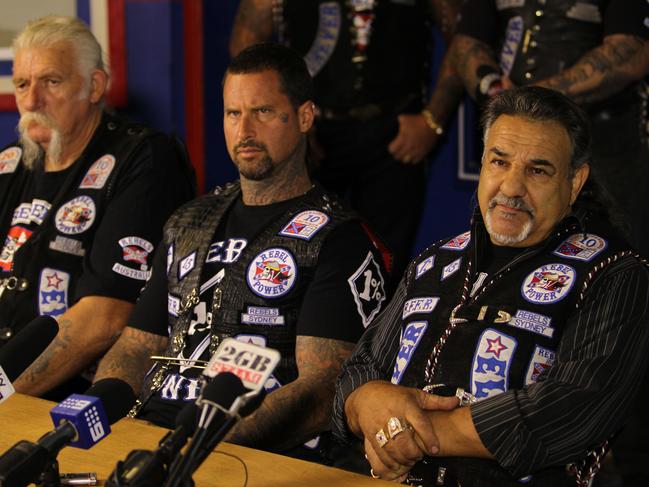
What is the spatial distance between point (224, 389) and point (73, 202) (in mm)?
2007

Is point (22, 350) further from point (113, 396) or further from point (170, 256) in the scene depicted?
point (170, 256)

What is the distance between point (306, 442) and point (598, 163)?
163cm

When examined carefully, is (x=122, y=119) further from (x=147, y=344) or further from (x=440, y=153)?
(x=440, y=153)

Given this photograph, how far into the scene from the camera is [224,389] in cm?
155

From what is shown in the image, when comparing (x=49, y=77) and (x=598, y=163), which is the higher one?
(x=49, y=77)

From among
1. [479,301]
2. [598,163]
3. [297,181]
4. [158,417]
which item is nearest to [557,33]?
[598,163]

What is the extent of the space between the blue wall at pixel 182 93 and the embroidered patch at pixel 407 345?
7.04 feet

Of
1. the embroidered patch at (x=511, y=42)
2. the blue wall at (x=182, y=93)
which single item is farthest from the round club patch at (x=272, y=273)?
the blue wall at (x=182, y=93)

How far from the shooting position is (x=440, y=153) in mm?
5102

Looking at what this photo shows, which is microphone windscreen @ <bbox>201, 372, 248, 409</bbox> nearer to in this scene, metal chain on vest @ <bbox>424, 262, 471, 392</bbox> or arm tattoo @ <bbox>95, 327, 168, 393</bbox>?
metal chain on vest @ <bbox>424, 262, 471, 392</bbox>

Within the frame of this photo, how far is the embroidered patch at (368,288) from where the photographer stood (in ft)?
8.95

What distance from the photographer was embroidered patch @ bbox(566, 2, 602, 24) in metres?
3.73

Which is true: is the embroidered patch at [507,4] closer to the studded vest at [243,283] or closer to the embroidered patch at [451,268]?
the studded vest at [243,283]

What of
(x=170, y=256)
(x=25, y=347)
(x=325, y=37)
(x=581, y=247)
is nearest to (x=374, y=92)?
(x=325, y=37)
